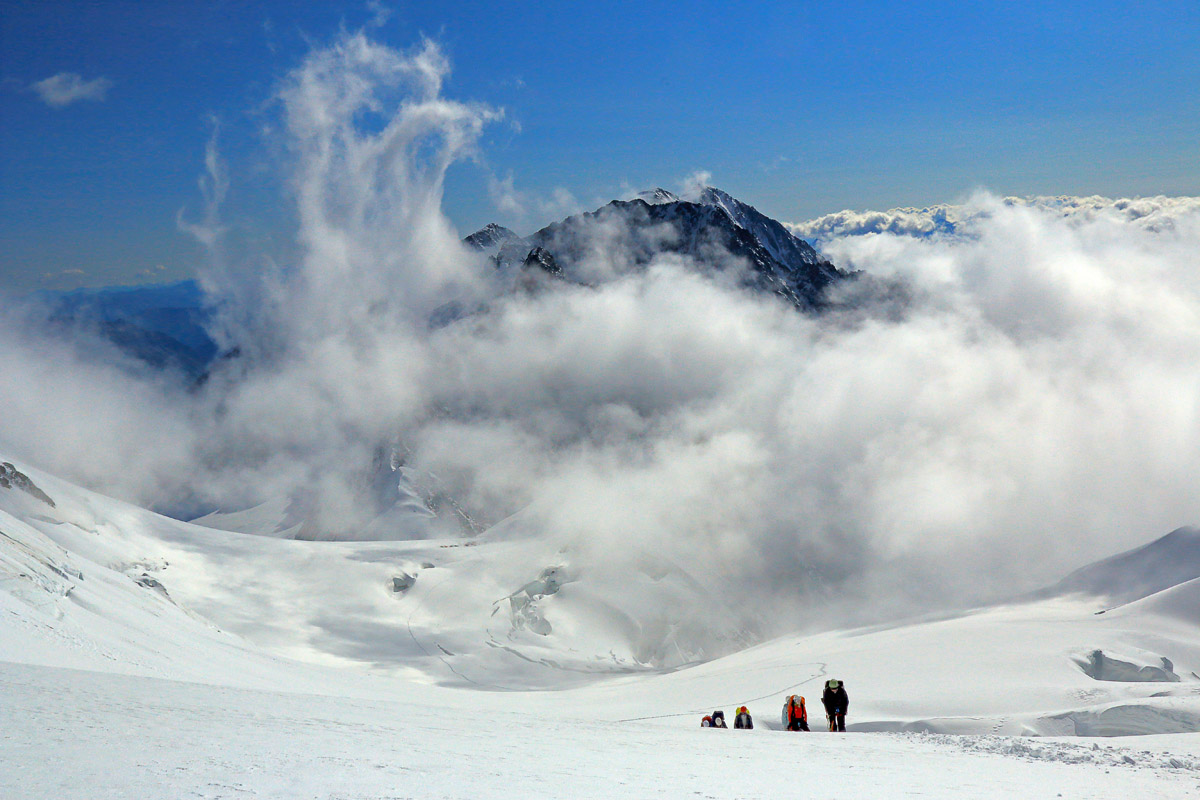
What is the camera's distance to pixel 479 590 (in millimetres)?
138000

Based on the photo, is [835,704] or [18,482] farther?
[18,482]

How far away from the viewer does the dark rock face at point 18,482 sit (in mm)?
94062

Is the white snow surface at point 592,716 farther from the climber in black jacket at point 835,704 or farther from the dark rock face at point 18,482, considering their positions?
the climber in black jacket at point 835,704

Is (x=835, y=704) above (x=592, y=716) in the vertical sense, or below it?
above

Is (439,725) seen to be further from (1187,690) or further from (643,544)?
(643,544)

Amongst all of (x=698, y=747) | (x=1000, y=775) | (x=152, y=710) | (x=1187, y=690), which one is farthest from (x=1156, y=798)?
(x=1187, y=690)

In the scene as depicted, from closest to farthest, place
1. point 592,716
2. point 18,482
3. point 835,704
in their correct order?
point 835,704
point 592,716
point 18,482

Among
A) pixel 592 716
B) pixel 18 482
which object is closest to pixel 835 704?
pixel 592 716

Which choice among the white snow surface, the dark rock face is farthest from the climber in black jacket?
the dark rock face

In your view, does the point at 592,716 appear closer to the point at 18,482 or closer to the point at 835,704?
the point at 835,704

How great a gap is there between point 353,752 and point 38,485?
11451cm

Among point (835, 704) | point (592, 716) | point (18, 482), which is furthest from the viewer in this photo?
point (18, 482)

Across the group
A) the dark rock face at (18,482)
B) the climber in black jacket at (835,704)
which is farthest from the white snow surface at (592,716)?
the climber in black jacket at (835,704)

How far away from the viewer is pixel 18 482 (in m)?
96.9
